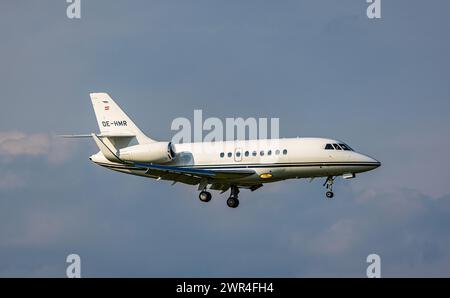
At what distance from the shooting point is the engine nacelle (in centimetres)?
7544

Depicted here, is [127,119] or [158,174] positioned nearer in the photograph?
[158,174]

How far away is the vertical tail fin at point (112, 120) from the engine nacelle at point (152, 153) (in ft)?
8.76

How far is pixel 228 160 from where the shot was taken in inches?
2933

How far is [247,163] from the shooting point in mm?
73938

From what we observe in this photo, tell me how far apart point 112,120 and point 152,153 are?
566cm

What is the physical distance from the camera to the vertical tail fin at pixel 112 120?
259ft

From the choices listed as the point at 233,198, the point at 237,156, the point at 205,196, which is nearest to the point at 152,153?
the point at 205,196

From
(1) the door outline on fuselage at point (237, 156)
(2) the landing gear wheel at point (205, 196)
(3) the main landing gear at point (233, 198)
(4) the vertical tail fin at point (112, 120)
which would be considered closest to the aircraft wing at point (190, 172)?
(1) the door outline on fuselage at point (237, 156)

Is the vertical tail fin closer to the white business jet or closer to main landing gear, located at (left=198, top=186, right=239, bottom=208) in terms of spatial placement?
the white business jet
